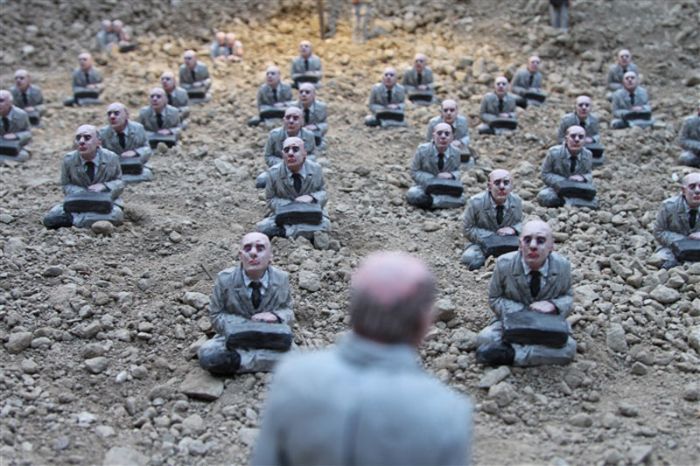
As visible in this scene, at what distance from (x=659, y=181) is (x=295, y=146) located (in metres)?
5.04

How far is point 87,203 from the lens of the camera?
9289mm

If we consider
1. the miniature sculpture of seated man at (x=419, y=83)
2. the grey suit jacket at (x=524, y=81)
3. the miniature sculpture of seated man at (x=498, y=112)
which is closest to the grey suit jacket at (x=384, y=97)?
the miniature sculpture of seated man at (x=419, y=83)

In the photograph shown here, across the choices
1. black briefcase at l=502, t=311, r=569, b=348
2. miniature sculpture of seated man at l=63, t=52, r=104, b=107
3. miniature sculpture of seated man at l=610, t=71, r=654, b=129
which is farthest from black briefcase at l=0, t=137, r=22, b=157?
miniature sculpture of seated man at l=610, t=71, r=654, b=129

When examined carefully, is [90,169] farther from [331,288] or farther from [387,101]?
[387,101]

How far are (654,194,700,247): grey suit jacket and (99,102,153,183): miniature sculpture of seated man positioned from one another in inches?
240

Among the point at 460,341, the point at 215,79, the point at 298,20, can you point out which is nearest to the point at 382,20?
the point at 298,20

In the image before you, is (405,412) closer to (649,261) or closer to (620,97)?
(649,261)

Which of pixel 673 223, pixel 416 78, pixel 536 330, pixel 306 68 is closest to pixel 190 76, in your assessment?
pixel 306 68

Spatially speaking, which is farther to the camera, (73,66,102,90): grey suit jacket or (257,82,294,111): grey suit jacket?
(73,66,102,90): grey suit jacket

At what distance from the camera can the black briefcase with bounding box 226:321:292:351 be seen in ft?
20.7

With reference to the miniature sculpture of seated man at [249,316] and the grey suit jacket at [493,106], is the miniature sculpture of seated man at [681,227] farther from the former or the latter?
the grey suit jacket at [493,106]

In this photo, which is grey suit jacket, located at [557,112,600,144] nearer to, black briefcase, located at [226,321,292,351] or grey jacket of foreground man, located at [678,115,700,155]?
grey jacket of foreground man, located at [678,115,700,155]

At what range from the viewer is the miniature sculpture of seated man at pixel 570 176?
10438 mm

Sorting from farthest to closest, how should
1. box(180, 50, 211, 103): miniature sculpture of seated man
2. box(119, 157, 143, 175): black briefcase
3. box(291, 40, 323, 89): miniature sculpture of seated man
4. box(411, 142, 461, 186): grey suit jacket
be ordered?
box(291, 40, 323, 89): miniature sculpture of seated man → box(180, 50, 211, 103): miniature sculpture of seated man → box(119, 157, 143, 175): black briefcase → box(411, 142, 461, 186): grey suit jacket
